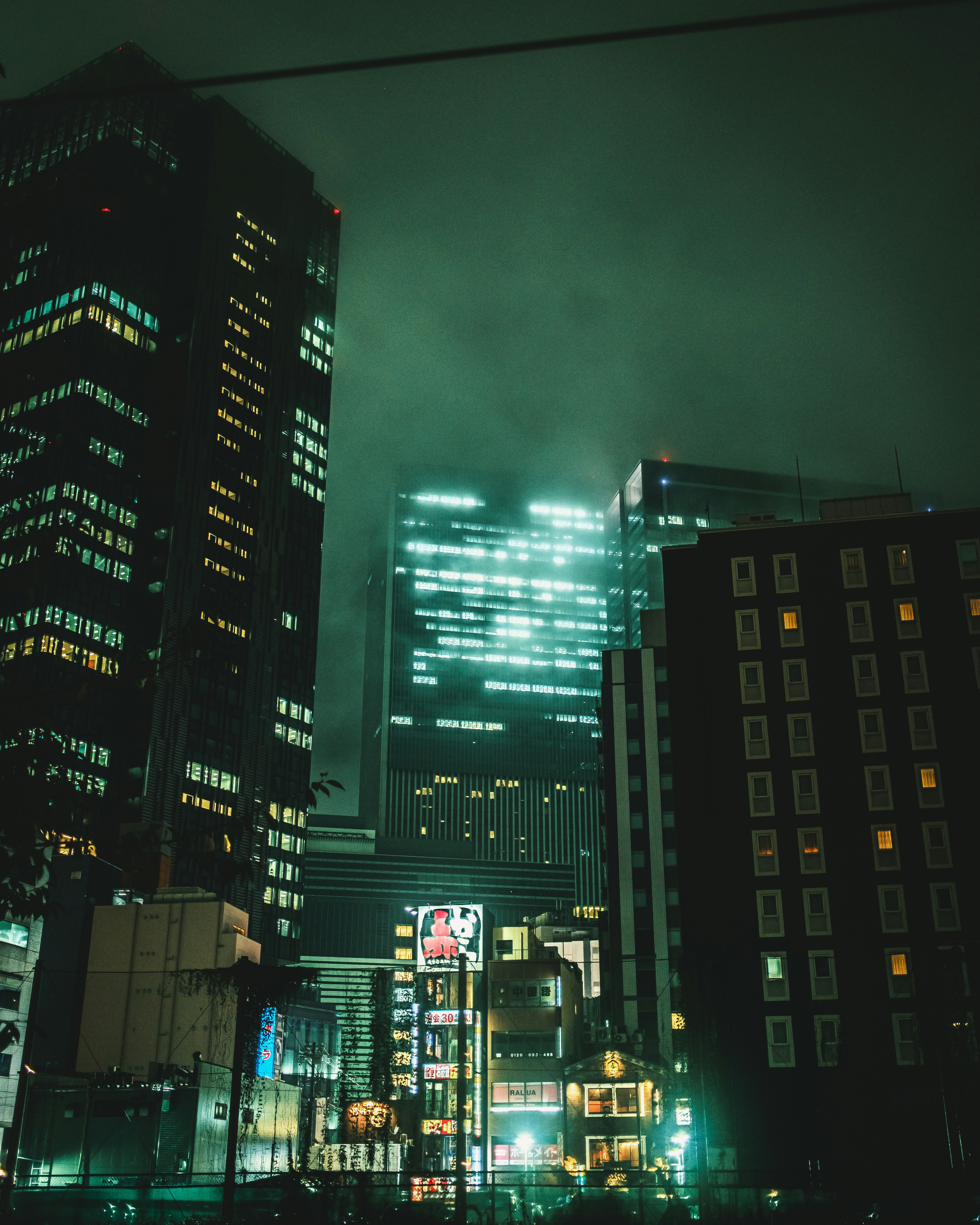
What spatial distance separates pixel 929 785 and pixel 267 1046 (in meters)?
60.3

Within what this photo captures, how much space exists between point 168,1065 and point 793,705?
49600mm

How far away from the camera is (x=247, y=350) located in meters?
170

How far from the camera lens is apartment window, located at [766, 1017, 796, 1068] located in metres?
60.1

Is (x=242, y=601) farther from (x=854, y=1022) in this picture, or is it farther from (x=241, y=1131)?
(x=241, y=1131)

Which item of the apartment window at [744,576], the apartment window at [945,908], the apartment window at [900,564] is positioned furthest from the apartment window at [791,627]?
the apartment window at [945,908]

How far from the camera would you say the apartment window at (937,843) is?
63.5m

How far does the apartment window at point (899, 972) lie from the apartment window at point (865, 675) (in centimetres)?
1573

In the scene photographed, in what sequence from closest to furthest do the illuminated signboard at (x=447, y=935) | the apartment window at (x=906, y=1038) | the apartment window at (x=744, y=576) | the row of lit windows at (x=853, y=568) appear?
the apartment window at (x=906, y=1038), the row of lit windows at (x=853, y=568), the apartment window at (x=744, y=576), the illuminated signboard at (x=447, y=935)

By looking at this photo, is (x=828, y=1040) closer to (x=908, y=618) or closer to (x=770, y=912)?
(x=770, y=912)

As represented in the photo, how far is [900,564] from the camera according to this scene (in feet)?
233

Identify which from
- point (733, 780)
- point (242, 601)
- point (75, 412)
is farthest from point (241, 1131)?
point (75, 412)

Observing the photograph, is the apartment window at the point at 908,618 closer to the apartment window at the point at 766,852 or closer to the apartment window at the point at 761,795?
A: the apartment window at the point at 761,795

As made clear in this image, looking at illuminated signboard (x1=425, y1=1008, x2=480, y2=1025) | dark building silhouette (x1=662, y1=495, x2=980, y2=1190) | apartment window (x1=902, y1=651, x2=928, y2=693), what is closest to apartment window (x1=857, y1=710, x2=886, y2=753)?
dark building silhouette (x1=662, y1=495, x2=980, y2=1190)

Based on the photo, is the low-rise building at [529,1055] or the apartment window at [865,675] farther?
the low-rise building at [529,1055]
